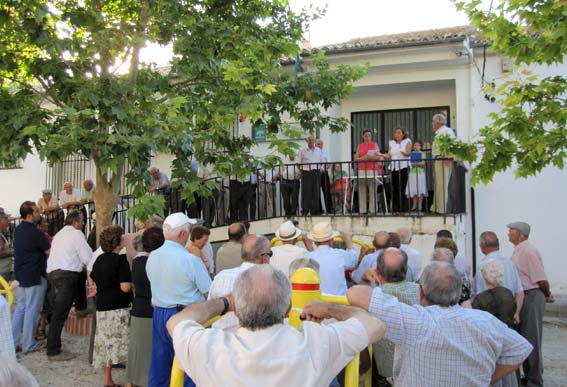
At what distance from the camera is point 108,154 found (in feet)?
19.0

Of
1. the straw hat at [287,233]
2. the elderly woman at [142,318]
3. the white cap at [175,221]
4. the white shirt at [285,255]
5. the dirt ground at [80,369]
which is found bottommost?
the dirt ground at [80,369]

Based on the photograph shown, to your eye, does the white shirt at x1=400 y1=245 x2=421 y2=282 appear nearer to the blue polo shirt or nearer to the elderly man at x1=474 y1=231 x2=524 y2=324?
the elderly man at x1=474 y1=231 x2=524 y2=324

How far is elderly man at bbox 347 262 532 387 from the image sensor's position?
271 centimetres

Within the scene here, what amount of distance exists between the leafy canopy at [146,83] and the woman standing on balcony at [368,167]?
1.99 m

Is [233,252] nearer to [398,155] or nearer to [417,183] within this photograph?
[417,183]

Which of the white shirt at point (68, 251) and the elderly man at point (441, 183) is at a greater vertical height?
the elderly man at point (441, 183)

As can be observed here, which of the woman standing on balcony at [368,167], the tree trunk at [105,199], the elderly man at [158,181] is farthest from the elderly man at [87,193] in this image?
the woman standing on balcony at [368,167]

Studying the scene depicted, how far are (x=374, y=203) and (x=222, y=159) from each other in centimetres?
369

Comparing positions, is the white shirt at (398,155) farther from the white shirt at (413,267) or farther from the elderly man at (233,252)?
the elderly man at (233,252)

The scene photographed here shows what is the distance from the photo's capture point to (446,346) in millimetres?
2715

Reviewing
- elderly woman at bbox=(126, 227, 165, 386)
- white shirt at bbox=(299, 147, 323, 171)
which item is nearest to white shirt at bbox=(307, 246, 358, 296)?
elderly woman at bbox=(126, 227, 165, 386)

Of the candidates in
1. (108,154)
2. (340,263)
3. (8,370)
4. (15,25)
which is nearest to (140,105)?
(108,154)

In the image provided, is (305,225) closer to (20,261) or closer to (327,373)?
(20,261)

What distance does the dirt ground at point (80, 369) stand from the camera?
596cm
